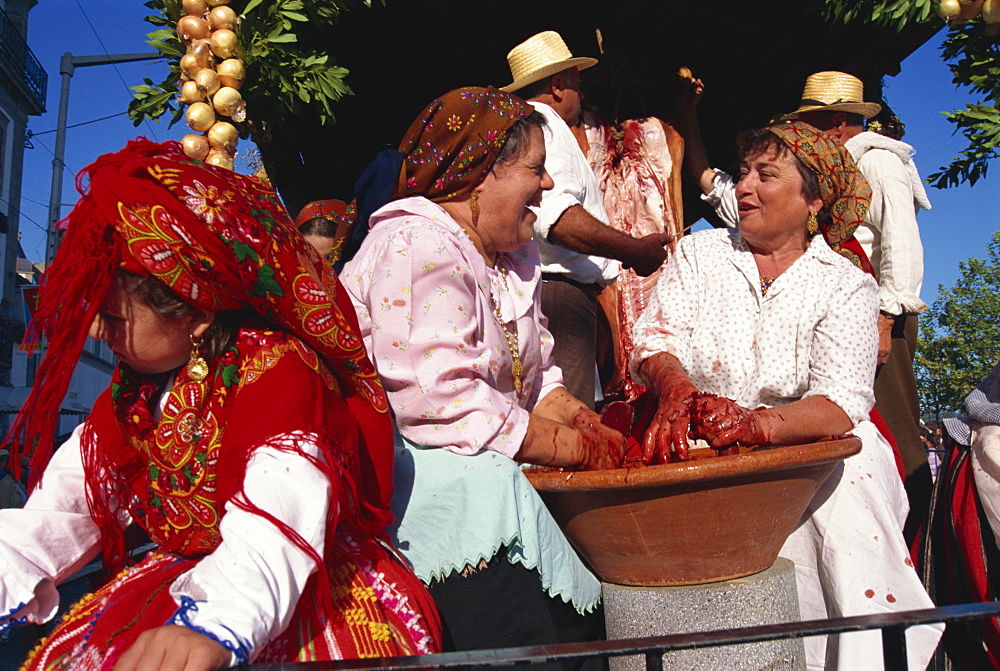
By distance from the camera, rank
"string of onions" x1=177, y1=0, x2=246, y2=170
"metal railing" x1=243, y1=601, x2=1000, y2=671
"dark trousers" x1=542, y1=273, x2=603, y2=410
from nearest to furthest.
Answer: "metal railing" x1=243, y1=601, x2=1000, y2=671
"string of onions" x1=177, y1=0, x2=246, y2=170
"dark trousers" x1=542, y1=273, x2=603, y2=410

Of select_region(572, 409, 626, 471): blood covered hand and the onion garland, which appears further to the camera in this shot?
the onion garland

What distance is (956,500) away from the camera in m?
3.06

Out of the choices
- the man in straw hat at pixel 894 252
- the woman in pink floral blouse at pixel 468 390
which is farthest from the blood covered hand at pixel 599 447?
the man in straw hat at pixel 894 252

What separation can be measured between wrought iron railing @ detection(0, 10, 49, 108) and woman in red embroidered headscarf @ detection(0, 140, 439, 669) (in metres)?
29.9

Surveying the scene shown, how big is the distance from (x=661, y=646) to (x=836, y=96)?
3.86m

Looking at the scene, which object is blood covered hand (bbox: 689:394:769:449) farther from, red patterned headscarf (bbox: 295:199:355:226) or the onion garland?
the onion garland

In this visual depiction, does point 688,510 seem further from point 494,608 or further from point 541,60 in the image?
point 541,60

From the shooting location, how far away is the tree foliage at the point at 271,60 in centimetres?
326

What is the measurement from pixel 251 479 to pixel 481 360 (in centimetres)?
72

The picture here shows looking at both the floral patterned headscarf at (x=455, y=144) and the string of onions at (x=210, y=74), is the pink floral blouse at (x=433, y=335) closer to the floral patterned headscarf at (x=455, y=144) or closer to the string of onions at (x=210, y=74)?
the floral patterned headscarf at (x=455, y=144)

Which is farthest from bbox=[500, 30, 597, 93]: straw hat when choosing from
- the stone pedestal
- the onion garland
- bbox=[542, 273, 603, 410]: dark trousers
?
the stone pedestal

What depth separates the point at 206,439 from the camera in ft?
4.99

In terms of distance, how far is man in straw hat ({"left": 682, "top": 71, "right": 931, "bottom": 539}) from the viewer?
385 centimetres

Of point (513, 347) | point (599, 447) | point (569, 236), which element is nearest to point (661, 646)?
point (599, 447)
